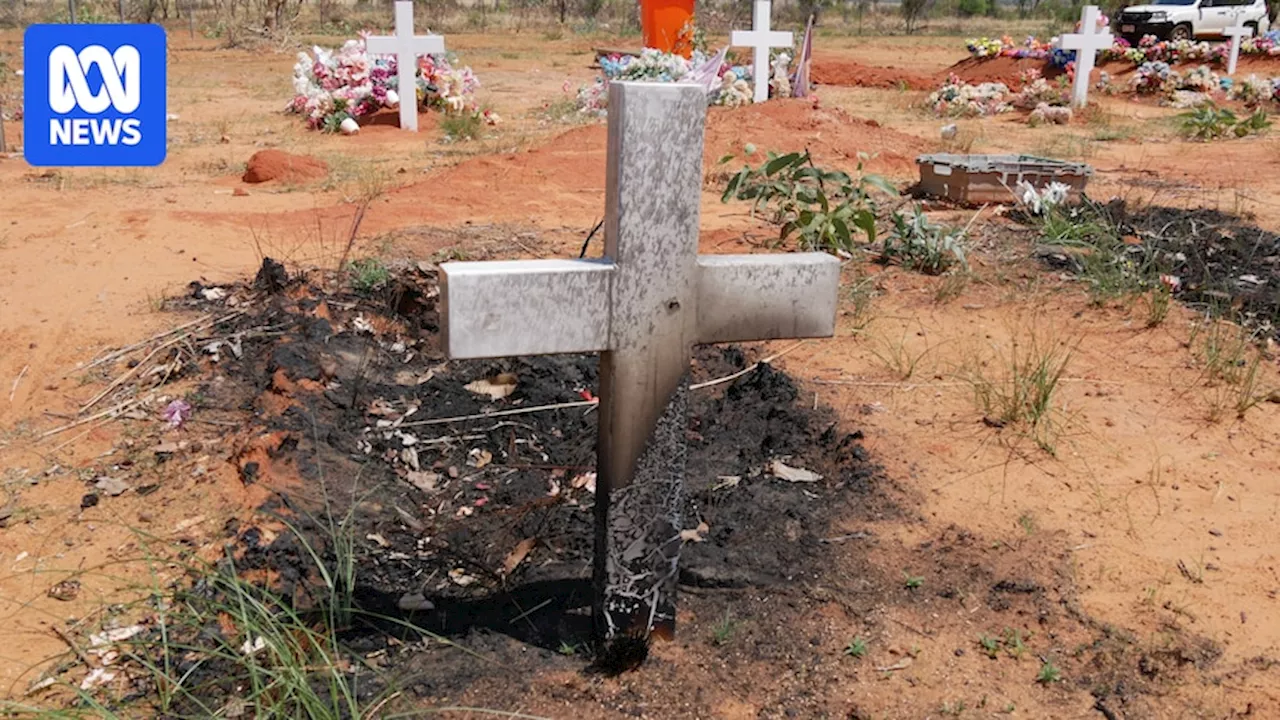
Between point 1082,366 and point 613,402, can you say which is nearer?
point 613,402

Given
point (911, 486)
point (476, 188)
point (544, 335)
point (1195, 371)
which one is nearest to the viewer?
point (544, 335)

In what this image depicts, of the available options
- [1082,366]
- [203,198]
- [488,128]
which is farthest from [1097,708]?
[488,128]

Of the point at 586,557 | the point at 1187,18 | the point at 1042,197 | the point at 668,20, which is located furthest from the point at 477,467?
the point at 1187,18

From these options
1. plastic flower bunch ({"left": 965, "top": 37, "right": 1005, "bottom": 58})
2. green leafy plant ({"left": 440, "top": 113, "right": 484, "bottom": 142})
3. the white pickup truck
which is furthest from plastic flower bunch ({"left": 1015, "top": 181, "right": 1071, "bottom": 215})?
the white pickup truck

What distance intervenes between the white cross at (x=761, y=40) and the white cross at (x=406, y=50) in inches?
144

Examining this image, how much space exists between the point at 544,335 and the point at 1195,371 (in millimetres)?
2876

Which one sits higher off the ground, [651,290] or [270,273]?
[651,290]

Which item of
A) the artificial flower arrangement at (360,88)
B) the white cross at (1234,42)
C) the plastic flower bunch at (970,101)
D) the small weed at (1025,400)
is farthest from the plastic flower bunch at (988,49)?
the small weed at (1025,400)

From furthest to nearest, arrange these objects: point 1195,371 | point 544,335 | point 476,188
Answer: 1. point 476,188
2. point 1195,371
3. point 544,335

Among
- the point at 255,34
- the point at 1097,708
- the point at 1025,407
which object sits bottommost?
the point at 1097,708

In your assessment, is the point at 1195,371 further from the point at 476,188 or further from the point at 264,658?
the point at 476,188

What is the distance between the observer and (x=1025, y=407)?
12.1 ft

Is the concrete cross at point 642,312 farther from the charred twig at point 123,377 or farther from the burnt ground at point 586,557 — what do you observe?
the charred twig at point 123,377

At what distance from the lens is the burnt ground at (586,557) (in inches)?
96.3
